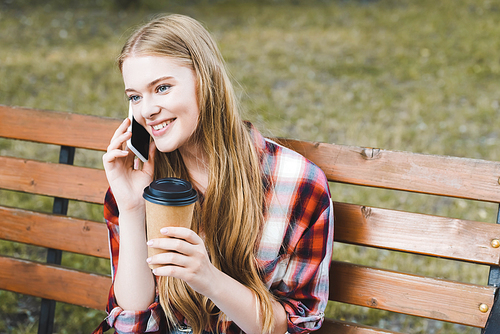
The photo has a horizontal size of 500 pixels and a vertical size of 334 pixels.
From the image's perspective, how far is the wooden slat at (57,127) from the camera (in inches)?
91.4

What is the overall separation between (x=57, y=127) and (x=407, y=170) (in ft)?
5.20

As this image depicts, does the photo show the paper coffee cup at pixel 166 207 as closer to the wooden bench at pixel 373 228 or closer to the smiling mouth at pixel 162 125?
the smiling mouth at pixel 162 125

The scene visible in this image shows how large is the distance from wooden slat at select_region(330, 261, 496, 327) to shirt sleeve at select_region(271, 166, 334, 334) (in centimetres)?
22

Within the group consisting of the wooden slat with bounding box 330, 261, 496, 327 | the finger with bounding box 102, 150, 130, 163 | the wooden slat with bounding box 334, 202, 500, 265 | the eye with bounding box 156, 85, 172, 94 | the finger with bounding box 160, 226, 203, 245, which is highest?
the eye with bounding box 156, 85, 172, 94

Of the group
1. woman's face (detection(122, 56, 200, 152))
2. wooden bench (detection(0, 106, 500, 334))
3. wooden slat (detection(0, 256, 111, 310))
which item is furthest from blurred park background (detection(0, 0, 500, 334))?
woman's face (detection(122, 56, 200, 152))

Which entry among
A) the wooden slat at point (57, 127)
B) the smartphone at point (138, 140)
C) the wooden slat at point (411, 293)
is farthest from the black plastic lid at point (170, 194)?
the wooden slat at point (57, 127)

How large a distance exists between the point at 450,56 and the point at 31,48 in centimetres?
689

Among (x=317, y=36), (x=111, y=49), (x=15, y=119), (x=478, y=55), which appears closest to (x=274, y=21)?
(x=317, y=36)

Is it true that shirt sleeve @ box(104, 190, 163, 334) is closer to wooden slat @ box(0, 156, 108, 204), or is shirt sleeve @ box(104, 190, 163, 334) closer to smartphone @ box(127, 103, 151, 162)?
smartphone @ box(127, 103, 151, 162)

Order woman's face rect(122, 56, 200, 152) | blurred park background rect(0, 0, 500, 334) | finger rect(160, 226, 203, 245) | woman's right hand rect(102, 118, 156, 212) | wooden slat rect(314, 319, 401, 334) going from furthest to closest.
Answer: blurred park background rect(0, 0, 500, 334), wooden slat rect(314, 319, 401, 334), woman's right hand rect(102, 118, 156, 212), woman's face rect(122, 56, 200, 152), finger rect(160, 226, 203, 245)

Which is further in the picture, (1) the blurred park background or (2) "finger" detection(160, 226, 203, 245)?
(1) the blurred park background

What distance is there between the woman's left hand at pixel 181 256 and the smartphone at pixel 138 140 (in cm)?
53

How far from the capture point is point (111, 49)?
8852mm

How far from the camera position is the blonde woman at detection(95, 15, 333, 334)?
64.8 inches
